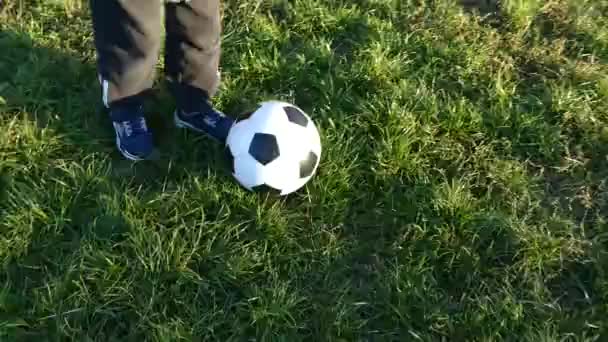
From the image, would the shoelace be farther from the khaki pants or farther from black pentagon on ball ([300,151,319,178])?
black pentagon on ball ([300,151,319,178])

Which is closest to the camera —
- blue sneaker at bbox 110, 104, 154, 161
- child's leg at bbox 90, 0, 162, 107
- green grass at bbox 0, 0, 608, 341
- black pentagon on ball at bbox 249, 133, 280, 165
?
child's leg at bbox 90, 0, 162, 107

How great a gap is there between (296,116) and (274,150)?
0.19m

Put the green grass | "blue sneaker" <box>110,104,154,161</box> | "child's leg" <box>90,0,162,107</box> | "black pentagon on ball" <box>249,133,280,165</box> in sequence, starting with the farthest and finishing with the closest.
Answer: "blue sneaker" <box>110,104,154,161</box> < "black pentagon on ball" <box>249,133,280,165</box> < the green grass < "child's leg" <box>90,0,162,107</box>

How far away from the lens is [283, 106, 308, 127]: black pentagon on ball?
258cm

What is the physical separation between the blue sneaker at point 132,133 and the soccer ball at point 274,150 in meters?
0.37

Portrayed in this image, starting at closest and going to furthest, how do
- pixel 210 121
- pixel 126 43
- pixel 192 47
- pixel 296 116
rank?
pixel 126 43
pixel 192 47
pixel 296 116
pixel 210 121

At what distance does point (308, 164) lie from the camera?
8.43 ft

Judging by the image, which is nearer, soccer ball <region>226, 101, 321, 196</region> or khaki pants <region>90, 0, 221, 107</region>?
khaki pants <region>90, 0, 221, 107</region>

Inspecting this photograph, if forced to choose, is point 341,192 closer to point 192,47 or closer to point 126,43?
point 192,47

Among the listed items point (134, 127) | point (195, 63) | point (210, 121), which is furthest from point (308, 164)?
point (134, 127)

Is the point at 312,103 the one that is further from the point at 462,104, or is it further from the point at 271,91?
the point at 462,104

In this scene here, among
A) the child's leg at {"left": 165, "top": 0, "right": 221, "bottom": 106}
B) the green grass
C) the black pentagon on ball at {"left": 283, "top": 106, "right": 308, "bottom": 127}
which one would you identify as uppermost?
the child's leg at {"left": 165, "top": 0, "right": 221, "bottom": 106}

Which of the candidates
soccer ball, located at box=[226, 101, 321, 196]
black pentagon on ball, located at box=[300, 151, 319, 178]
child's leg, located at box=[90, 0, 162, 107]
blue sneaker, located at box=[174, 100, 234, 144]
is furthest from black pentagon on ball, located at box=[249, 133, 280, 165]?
child's leg, located at box=[90, 0, 162, 107]

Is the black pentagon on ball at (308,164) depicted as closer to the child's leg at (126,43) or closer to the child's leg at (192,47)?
the child's leg at (192,47)
